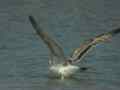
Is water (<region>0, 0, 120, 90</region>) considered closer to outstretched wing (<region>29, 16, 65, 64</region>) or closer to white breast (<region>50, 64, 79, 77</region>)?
white breast (<region>50, 64, 79, 77</region>)

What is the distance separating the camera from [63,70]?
14.1 meters

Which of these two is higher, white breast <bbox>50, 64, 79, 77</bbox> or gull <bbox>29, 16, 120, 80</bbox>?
gull <bbox>29, 16, 120, 80</bbox>

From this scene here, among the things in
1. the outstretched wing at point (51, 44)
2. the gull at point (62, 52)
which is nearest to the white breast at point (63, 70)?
the gull at point (62, 52)

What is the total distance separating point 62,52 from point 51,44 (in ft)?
0.95

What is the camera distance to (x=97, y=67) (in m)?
15.1

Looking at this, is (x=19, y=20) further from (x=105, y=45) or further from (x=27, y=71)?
(x=27, y=71)

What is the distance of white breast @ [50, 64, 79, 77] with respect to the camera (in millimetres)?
14008

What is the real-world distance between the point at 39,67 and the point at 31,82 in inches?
38.0

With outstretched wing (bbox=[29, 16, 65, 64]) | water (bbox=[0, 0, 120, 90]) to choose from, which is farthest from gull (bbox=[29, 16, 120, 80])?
water (bbox=[0, 0, 120, 90])

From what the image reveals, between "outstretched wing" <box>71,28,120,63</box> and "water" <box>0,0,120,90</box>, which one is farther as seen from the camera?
"water" <box>0,0,120,90</box>

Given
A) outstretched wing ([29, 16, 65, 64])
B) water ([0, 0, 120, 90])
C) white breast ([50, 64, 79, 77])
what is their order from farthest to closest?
water ([0, 0, 120, 90]) → white breast ([50, 64, 79, 77]) → outstretched wing ([29, 16, 65, 64])

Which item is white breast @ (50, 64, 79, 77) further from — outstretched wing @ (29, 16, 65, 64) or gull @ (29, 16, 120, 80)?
outstretched wing @ (29, 16, 65, 64)

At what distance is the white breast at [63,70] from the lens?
14.0 metres

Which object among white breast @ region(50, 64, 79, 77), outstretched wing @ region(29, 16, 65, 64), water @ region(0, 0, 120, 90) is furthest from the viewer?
water @ region(0, 0, 120, 90)
